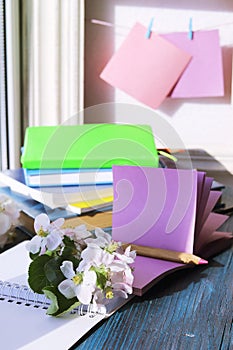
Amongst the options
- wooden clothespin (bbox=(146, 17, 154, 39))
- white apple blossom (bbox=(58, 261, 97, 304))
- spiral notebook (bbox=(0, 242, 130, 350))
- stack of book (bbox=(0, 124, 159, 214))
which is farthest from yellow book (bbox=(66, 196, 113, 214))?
wooden clothespin (bbox=(146, 17, 154, 39))

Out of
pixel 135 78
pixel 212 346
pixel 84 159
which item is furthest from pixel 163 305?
pixel 135 78

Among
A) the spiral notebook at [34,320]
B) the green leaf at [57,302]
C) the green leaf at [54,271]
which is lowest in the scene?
the spiral notebook at [34,320]

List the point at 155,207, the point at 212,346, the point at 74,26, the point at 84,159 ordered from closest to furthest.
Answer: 1. the point at 212,346
2. the point at 155,207
3. the point at 84,159
4. the point at 74,26

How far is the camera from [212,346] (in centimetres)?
61

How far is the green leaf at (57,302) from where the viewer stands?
26.4 inches

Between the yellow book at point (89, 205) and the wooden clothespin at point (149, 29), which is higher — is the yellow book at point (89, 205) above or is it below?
below

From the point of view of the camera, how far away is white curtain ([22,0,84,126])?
145cm

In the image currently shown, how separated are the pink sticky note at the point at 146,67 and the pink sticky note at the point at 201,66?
2 cm

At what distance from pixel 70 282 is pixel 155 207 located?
0.24 metres

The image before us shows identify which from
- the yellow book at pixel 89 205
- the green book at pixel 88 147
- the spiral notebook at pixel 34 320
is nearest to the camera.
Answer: the spiral notebook at pixel 34 320

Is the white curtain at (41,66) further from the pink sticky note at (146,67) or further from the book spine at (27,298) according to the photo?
the book spine at (27,298)

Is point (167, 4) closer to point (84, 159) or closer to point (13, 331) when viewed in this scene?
point (84, 159)

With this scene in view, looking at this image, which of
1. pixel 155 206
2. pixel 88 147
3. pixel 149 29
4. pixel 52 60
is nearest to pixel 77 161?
pixel 88 147

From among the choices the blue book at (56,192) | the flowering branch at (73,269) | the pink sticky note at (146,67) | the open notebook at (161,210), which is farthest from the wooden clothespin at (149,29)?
the flowering branch at (73,269)
